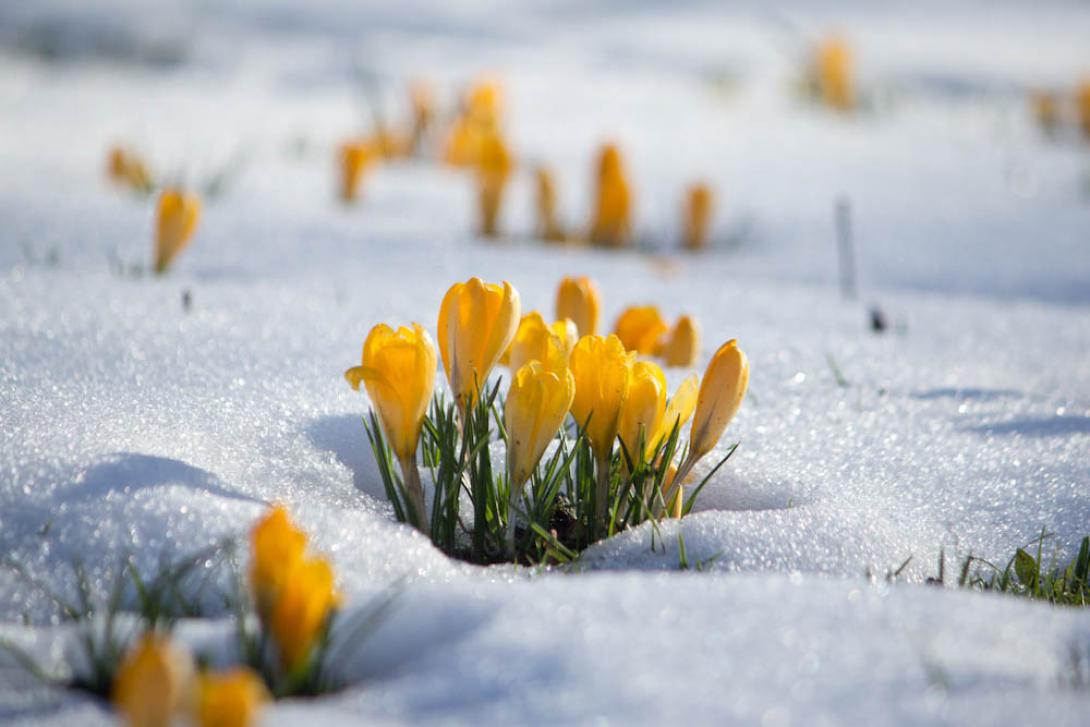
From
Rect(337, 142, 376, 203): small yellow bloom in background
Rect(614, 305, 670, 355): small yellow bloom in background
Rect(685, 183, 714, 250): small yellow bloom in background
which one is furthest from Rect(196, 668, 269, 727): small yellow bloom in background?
Rect(337, 142, 376, 203): small yellow bloom in background

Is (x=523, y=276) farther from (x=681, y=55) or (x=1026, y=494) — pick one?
(x=681, y=55)

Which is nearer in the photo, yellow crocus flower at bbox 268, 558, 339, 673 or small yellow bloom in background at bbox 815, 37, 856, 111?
yellow crocus flower at bbox 268, 558, 339, 673

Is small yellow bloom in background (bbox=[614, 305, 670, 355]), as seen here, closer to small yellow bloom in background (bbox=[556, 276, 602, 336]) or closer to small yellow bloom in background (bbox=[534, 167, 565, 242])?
small yellow bloom in background (bbox=[556, 276, 602, 336])

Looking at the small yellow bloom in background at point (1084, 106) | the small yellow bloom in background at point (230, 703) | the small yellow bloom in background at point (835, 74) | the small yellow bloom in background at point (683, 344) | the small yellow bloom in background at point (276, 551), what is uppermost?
the small yellow bloom in background at point (835, 74)

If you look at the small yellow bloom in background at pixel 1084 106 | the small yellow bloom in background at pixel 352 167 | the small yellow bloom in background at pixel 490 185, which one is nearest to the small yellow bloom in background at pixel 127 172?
the small yellow bloom in background at pixel 352 167

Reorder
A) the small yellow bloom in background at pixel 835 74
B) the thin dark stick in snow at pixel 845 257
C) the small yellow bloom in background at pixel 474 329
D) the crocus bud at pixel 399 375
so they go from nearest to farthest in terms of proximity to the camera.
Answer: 1. the crocus bud at pixel 399 375
2. the small yellow bloom in background at pixel 474 329
3. the thin dark stick in snow at pixel 845 257
4. the small yellow bloom in background at pixel 835 74

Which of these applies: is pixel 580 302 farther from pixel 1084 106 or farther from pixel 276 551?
pixel 1084 106

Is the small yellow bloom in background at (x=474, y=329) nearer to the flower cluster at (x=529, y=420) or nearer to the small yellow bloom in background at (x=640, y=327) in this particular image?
the flower cluster at (x=529, y=420)
